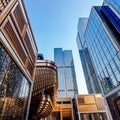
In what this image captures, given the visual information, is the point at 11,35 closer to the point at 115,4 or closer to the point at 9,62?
the point at 9,62

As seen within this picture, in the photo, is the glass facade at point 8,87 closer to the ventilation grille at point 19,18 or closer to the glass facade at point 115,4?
the ventilation grille at point 19,18

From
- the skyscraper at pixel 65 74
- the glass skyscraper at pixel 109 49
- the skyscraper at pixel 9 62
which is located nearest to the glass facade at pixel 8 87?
the skyscraper at pixel 9 62

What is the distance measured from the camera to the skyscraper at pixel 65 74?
311 ft

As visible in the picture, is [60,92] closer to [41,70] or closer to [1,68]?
[41,70]

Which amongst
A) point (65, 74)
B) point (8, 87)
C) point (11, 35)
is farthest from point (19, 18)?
point (65, 74)

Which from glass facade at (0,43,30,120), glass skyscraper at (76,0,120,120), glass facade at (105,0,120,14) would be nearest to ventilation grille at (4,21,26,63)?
glass facade at (0,43,30,120)

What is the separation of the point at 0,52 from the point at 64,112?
98.8ft

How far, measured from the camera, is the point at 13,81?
292 inches

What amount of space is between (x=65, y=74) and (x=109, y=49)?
88358 millimetres

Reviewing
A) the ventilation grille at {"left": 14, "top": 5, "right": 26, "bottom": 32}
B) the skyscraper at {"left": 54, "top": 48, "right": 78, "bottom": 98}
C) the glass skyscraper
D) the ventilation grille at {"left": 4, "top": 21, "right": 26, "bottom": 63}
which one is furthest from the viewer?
the skyscraper at {"left": 54, "top": 48, "right": 78, "bottom": 98}

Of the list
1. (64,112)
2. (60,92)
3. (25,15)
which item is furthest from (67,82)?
(25,15)

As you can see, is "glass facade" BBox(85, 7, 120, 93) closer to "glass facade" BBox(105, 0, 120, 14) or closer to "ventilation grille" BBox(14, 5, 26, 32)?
"glass facade" BBox(105, 0, 120, 14)

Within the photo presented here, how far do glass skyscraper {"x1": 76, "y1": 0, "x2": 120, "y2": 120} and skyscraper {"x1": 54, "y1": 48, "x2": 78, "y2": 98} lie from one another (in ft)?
259

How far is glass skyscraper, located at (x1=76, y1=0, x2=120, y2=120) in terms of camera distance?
14914mm
